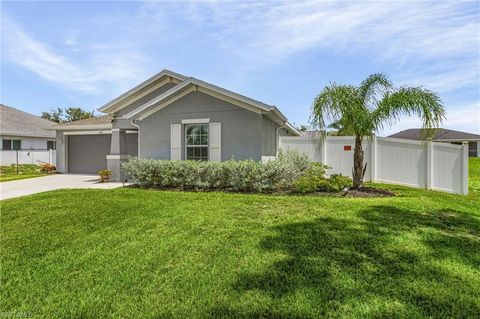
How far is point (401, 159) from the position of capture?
1191 centimetres

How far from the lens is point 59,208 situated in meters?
7.82

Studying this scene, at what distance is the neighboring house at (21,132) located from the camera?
25875 millimetres

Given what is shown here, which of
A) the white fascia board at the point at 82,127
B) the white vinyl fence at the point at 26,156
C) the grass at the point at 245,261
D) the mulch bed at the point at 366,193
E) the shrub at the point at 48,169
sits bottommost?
the grass at the point at 245,261

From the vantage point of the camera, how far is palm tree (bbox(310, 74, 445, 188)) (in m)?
9.02

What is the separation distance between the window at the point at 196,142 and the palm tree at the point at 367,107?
4.68 meters

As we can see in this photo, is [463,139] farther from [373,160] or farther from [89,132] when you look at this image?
[89,132]

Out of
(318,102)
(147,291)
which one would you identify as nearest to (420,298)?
(147,291)

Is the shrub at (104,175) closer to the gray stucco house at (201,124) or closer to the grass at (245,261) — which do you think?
the gray stucco house at (201,124)

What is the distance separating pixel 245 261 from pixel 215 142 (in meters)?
7.98

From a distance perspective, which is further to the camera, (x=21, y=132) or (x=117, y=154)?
(x=21, y=132)

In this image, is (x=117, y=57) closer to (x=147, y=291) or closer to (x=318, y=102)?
(x=318, y=102)

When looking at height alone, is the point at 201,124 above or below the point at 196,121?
below

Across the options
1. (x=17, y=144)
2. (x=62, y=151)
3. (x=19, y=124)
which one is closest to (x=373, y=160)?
(x=62, y=151)

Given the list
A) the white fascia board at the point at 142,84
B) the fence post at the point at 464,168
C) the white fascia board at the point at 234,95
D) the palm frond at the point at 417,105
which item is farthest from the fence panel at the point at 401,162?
the white fascia board at the point at 142,84
